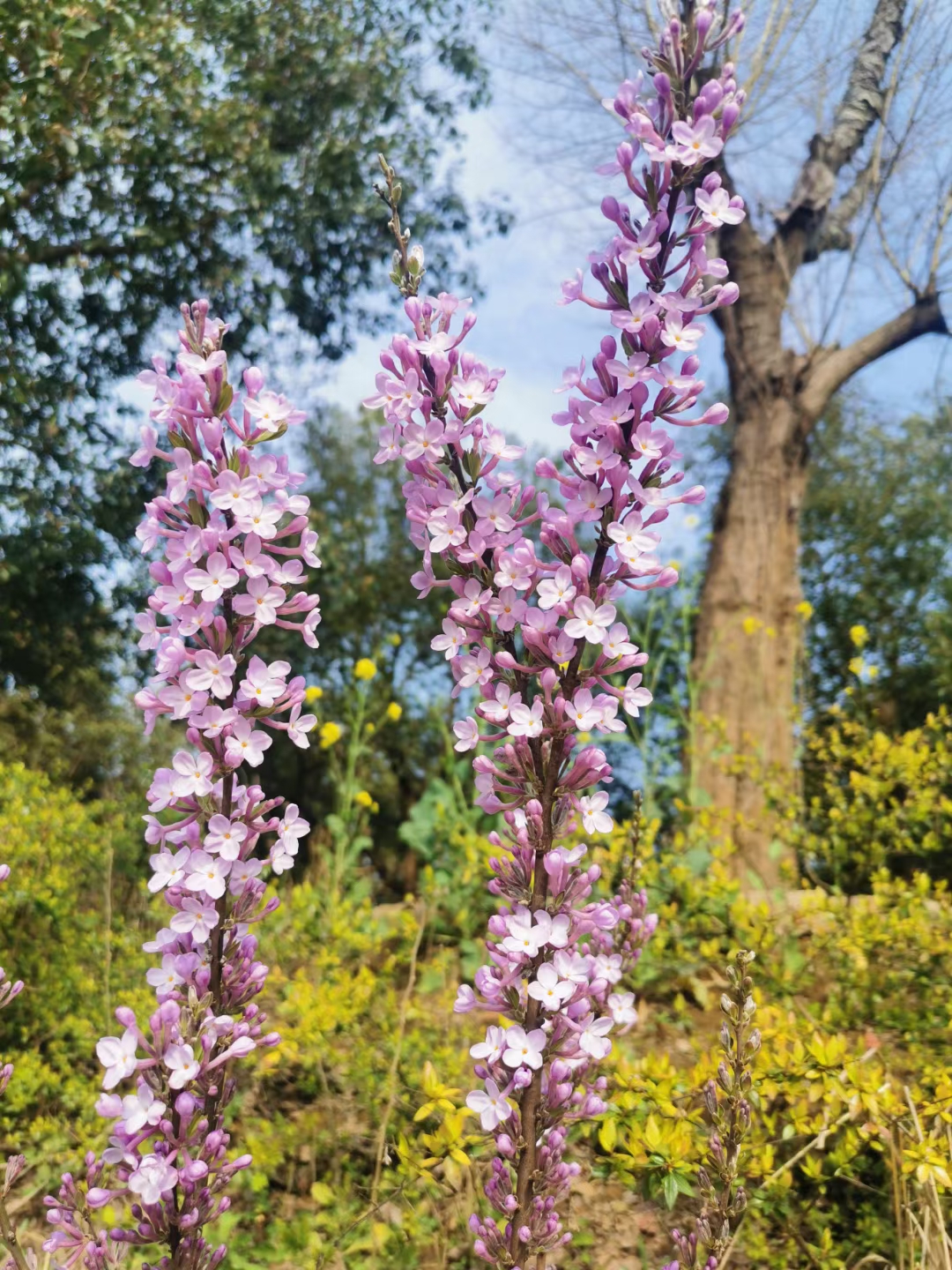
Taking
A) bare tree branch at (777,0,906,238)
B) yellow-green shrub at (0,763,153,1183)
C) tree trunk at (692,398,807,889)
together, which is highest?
bare tree branch at (777,0,906,238)

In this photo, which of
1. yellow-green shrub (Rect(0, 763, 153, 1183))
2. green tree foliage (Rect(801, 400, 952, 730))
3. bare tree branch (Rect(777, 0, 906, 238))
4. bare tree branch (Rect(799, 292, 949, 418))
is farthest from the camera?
green tree foliage (Rect(801, 400, 952, 730))

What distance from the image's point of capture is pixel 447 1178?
8.64 ft

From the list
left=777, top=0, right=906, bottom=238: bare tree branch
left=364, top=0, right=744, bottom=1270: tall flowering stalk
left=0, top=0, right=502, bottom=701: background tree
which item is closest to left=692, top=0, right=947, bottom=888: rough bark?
left=777, top=0, right=906, bottom=238: bare tree branch

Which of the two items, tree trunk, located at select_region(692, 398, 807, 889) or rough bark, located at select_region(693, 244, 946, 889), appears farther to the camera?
rough bark, located at select_region(693, 244, 946, 889)

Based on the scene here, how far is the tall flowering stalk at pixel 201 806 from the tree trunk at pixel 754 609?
19.3 feet

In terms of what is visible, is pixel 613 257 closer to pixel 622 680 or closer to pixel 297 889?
pixel 622 680

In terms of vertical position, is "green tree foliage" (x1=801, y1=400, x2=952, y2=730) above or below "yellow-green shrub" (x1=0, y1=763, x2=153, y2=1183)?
above

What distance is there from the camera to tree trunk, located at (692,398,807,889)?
8055mm

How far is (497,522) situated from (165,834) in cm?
82

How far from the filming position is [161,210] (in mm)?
9281

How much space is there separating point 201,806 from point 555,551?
0.79 metres

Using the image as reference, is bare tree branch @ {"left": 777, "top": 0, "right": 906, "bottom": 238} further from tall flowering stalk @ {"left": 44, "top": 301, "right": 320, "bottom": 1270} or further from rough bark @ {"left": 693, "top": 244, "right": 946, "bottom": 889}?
tall flowering stalk @ {"left": 44, "top": 301, "right": 320, "bottom": 1270}

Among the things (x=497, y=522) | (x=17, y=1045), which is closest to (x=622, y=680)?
(x=497, y=522)

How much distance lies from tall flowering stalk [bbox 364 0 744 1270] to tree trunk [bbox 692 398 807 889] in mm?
5744
